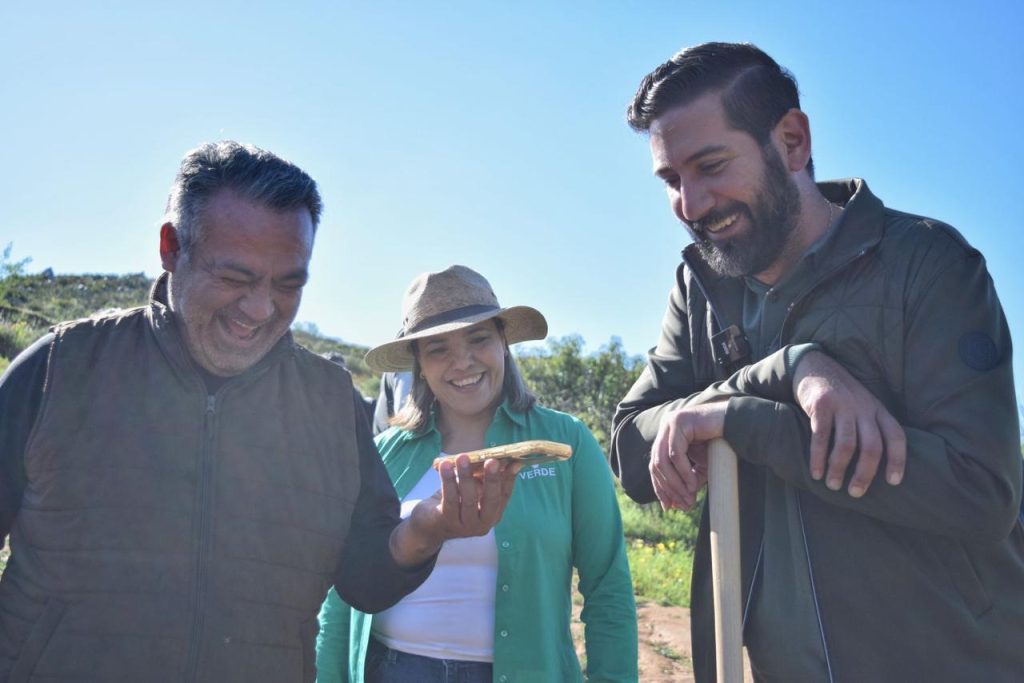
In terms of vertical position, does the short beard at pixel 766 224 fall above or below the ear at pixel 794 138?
below

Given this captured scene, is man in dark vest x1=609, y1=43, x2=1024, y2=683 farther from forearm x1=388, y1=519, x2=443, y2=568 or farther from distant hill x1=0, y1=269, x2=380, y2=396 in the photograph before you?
distant hill x1=0, y1=269, x2=380, y2=396

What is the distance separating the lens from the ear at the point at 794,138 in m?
2.15

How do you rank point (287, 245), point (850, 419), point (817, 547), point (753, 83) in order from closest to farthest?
point (850, 419)
point (817, 547)
point (753, 83)
point (287, 245)

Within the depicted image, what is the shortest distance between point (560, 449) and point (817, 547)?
0.66 m

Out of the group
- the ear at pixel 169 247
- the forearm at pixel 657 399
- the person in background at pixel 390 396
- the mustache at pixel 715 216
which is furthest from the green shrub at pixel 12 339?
the mustache at pixel 715 216

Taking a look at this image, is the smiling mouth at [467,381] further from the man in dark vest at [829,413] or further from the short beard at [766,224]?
the short beard at [766,224]

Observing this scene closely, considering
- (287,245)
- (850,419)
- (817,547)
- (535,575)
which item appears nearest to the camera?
(850,419)

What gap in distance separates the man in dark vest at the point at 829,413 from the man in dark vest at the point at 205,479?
65 cm

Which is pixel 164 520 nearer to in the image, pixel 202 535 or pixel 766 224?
pixel 202 535

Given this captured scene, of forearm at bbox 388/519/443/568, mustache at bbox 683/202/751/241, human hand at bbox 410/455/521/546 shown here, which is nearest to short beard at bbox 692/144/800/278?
mustache at bbox 683/202/751/241

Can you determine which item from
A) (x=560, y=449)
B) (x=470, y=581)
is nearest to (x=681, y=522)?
(x=470, y=581)

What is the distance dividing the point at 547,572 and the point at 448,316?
103 cm

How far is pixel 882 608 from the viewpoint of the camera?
70.6 inches

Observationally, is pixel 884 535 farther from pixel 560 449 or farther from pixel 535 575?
pixel 535 575
